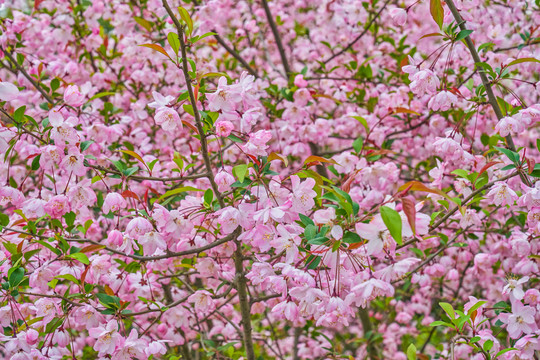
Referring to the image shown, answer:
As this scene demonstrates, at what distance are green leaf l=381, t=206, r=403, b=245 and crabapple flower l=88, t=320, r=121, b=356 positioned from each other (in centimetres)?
106

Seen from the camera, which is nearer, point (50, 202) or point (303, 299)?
point (303, 299)

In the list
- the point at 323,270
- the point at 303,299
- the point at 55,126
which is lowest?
the point at 303,299

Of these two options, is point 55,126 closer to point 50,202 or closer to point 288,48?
point 50,202

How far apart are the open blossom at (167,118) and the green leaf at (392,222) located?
78cm

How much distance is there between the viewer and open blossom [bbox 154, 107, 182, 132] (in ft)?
4.97

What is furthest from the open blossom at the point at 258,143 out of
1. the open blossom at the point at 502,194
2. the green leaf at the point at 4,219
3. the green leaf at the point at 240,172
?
the green leaf at the point at 4,219

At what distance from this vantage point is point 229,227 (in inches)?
59.1

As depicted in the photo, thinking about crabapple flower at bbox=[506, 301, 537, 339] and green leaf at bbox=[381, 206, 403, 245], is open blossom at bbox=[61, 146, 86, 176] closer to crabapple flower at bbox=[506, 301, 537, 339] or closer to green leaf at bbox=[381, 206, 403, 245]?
green leaf at bbox=[381, 206, 403, 245]

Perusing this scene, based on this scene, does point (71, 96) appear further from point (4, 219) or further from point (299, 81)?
point (299, 81)

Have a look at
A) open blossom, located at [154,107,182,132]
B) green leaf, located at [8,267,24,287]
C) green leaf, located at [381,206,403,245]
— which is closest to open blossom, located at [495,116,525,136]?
green leaf, located at [381,206,403,245]

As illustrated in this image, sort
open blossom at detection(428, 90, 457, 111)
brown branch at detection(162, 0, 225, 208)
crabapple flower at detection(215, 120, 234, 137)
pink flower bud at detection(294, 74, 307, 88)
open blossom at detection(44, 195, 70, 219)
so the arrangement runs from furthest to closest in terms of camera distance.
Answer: pink flower bud at detection(294, 74, 307, 88) < open blossom at detection(428, 90, 457, 111) < open blossom at detection(44, 195, 70, 219) < crabapple flower at detection(215, 120, 234, 137) < brown branch at detection(162, 0, 225, 208)

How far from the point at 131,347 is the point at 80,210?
2.23ft

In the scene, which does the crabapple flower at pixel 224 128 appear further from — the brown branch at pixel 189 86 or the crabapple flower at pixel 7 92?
the crabapple flower at pixel 7 92

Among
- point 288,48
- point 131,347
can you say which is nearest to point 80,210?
point 131,347
